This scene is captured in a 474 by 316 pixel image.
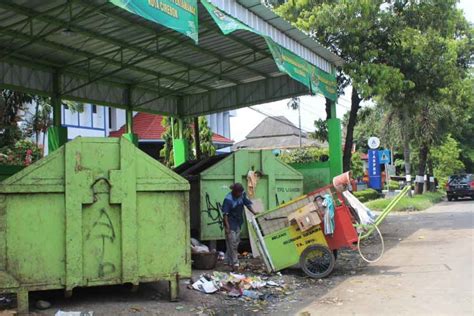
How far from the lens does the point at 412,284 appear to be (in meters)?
8.20

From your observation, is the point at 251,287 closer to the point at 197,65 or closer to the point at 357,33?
the point at 197,65

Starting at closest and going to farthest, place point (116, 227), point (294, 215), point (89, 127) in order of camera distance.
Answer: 1. point (116, 227)
2. point (294, 215)
3. point (89, 127)

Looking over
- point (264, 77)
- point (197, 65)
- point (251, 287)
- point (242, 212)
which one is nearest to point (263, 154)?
point (242, 212)

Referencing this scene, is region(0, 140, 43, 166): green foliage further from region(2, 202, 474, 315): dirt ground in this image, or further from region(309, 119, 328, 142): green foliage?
region(2, 202, 474, 315): dirt ground

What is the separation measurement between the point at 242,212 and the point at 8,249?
460 cm

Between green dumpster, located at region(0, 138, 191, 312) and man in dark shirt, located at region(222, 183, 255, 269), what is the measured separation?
8.02 feet

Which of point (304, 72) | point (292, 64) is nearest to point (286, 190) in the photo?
point (292, 64)

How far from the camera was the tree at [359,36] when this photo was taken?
15.2m

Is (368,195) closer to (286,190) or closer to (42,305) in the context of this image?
(286,190)

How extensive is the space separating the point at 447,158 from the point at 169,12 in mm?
41093

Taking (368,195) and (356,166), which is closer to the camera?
(368,195)

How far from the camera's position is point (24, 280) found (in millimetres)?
5891

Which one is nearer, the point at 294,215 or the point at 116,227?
the point at 116,227

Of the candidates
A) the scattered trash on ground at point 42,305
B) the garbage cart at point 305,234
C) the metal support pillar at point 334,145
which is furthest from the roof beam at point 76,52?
the scattered trash on ground at point 42,305
